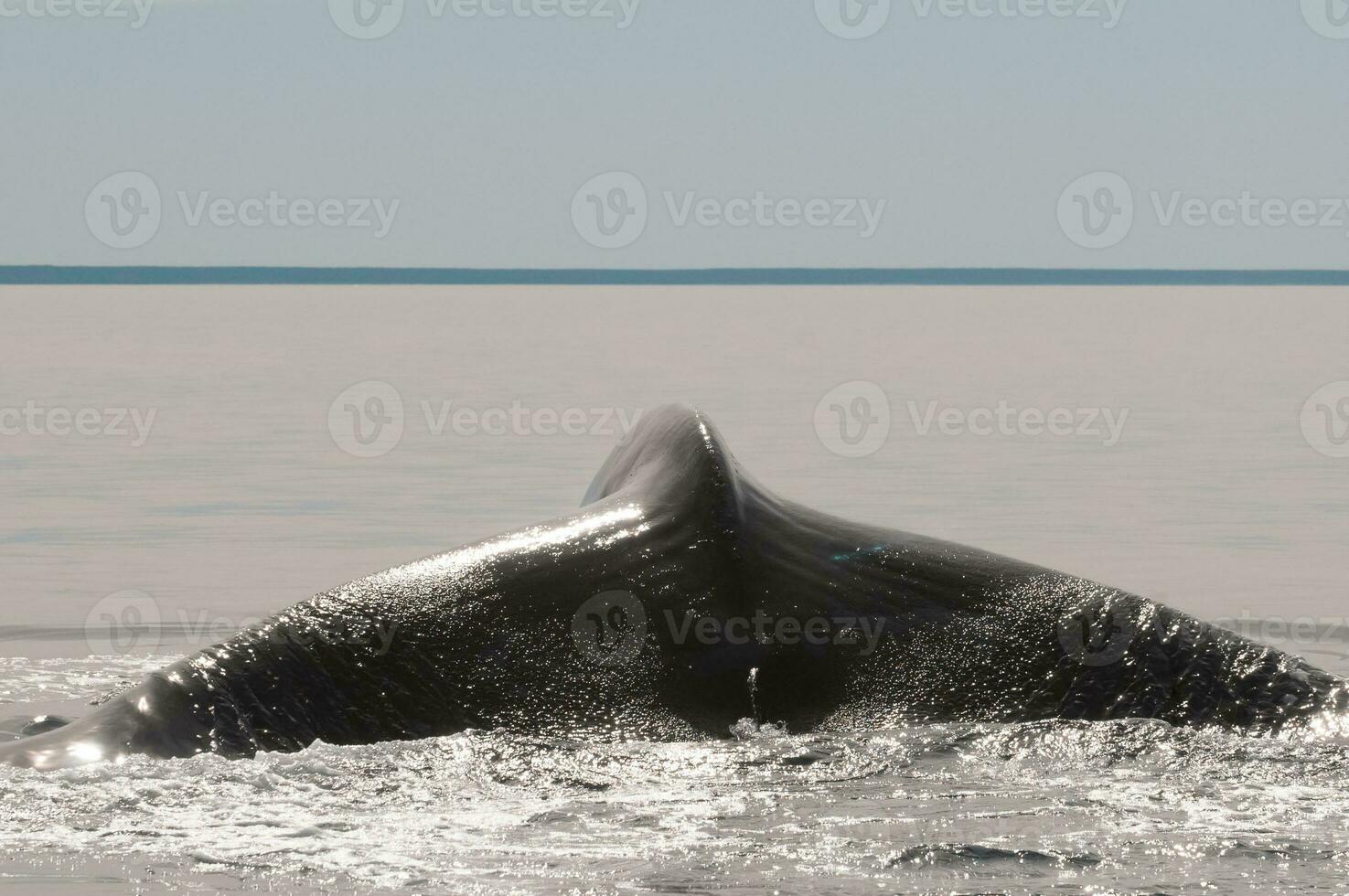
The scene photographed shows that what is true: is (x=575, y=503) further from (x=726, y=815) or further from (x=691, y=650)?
(x=726, y=815)

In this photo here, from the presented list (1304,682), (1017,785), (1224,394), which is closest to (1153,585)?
(1304,682)

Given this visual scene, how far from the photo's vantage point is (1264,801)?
18.0 feet

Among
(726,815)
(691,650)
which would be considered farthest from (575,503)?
(726,815)

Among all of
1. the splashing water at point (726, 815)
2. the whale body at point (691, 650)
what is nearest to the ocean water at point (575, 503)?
the splashing water at point (726, 815)

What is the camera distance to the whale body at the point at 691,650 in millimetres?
5816

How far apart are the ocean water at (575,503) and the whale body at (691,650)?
0.40 feet

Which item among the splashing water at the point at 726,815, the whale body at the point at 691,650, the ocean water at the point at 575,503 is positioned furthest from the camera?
the whale body at the point at 691,650

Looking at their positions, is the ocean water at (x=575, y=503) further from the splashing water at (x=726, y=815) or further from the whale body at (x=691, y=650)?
the whale body at (x=691, y=650)

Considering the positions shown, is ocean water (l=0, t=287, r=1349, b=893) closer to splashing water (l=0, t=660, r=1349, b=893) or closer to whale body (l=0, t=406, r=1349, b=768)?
splashing water (l=0, t=660, r=1349, b=893)

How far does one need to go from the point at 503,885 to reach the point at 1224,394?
114ft

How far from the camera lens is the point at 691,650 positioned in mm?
5844

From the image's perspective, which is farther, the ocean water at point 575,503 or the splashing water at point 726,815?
the ocean water at point 575,503

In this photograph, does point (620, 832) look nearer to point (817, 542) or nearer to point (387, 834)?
point (387, 834)

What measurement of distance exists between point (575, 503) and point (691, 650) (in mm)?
13258
